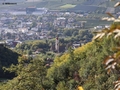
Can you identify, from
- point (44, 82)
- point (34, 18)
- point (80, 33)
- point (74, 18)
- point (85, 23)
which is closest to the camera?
point (44, 82)

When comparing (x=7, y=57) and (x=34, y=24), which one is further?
(x=34, y=24)

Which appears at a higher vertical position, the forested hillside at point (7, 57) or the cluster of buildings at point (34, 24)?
the forested hillside at point (7, 57)

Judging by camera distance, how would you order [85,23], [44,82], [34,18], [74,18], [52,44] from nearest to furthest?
[44,82] < [52,44] < [85,23] < [74,18] < [34,18]

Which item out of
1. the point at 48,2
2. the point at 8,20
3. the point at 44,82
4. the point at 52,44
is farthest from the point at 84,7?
the point at 44,82

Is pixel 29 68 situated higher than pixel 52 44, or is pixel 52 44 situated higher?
pixel 29 68

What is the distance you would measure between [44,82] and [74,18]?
5270 centimetres

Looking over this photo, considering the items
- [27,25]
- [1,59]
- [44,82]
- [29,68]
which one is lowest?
[27,25]

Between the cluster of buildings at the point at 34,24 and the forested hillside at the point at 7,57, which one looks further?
the cluster of buildings at the point at 34,24

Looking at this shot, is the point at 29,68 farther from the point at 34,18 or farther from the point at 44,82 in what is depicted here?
the point at 34,18

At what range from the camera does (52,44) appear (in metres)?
40.1

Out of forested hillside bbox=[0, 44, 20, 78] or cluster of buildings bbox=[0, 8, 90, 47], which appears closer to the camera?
forested hillside bbox=[0, 44, 20, 78]

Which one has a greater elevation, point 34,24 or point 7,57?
point 7,57

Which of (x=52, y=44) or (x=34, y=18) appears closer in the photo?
(x=52, y=44)

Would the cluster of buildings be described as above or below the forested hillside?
below
